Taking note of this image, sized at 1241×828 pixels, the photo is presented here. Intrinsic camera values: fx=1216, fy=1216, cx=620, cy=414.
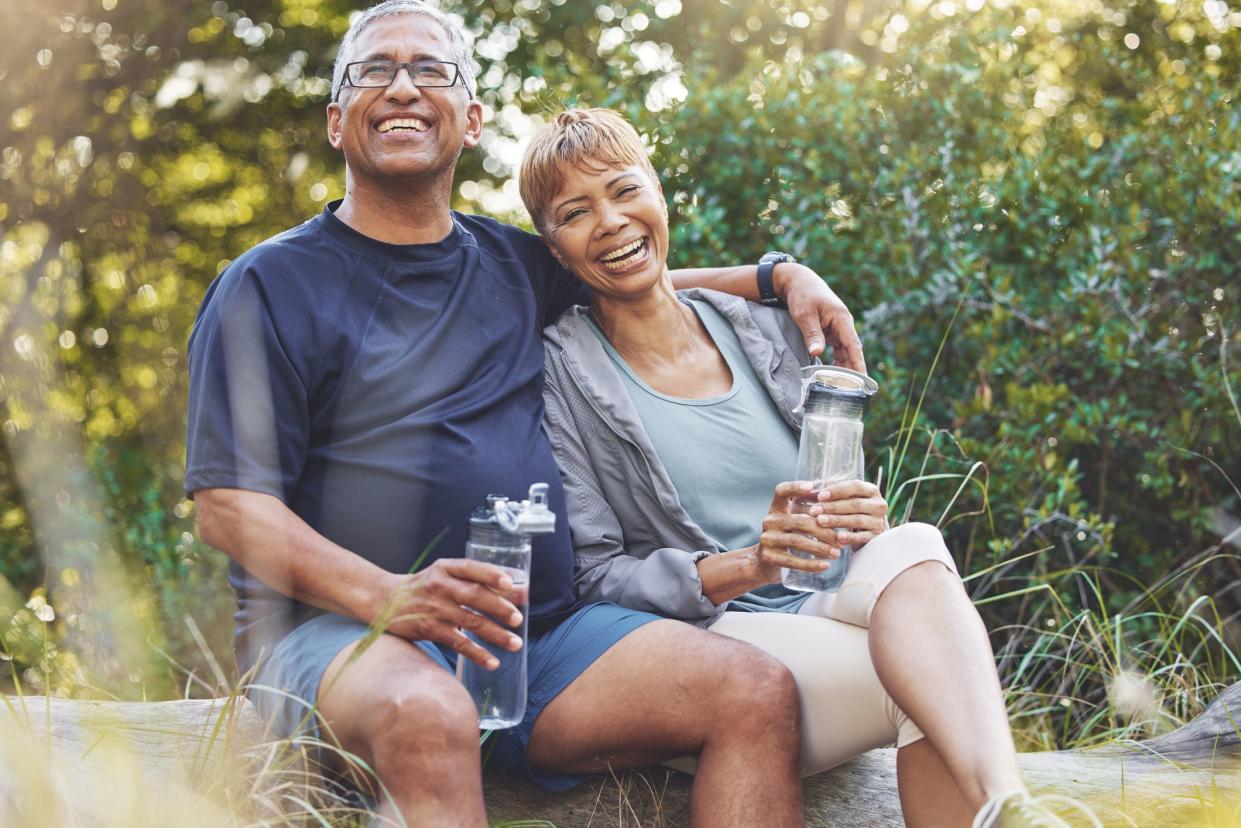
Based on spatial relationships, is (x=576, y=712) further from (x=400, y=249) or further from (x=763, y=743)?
(x=400, y=249)

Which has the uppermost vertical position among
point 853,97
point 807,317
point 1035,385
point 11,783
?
point 853,97

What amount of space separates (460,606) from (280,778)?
524 millimetres

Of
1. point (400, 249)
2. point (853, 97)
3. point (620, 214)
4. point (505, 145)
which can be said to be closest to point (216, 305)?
point (400, 249)

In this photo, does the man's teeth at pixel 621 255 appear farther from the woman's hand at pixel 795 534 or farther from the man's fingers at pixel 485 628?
the man's fingers at pixel 485 628

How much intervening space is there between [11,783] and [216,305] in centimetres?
102

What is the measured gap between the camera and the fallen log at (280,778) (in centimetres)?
216

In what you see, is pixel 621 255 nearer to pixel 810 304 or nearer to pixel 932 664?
pixel 810 304

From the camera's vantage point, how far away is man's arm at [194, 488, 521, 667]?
2287 mm

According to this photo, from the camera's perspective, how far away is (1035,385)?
13.8 feet

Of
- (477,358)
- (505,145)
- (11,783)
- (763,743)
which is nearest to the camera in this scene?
(11,783)

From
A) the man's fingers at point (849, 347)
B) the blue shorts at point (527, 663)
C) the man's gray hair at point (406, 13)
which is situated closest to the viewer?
the blue shorts at point (527, 663)

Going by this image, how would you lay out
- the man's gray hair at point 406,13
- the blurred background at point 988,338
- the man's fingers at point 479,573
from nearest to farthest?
the man's fingers at point 479,573 → the man's gray hair at point 406,13 → the blurred background at point 988,338

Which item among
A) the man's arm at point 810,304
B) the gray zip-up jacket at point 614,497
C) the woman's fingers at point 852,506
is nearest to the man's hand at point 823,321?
the man's arm at point 810,304

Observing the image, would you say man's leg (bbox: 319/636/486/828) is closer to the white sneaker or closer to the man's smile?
the white sneaker
